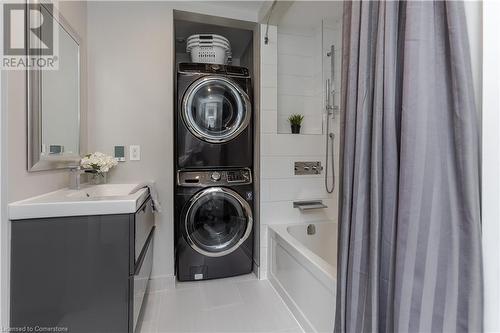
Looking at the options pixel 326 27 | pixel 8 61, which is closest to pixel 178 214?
pixel 8 61

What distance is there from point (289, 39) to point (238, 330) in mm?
2602

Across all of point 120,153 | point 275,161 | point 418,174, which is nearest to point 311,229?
point 275,161

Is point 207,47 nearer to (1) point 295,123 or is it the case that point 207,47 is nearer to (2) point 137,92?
(2) point 137,92

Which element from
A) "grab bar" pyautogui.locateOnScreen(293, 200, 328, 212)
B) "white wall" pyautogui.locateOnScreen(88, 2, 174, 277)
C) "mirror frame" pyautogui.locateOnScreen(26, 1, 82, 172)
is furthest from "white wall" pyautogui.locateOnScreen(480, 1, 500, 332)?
"white wall" pyautogui.locateOnScreen(88, 2, 174, 277)

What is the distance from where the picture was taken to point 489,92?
71 centimetres

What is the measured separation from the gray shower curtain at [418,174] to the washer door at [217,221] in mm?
1439

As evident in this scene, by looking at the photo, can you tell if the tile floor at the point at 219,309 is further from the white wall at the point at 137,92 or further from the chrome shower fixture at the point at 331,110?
the chrome shower fixture at the point at 331,110

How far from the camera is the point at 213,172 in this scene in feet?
7.28

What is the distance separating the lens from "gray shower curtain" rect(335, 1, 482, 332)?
714 millimetres

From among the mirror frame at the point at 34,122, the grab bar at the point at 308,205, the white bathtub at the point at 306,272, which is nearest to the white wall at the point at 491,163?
the white bathtub at the point at 306,272

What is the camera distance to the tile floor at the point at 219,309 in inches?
64.8

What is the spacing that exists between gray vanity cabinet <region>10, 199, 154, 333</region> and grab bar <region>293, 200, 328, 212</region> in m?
1.50

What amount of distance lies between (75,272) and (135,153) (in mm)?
1072

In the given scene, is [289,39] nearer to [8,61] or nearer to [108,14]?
[108,14]
